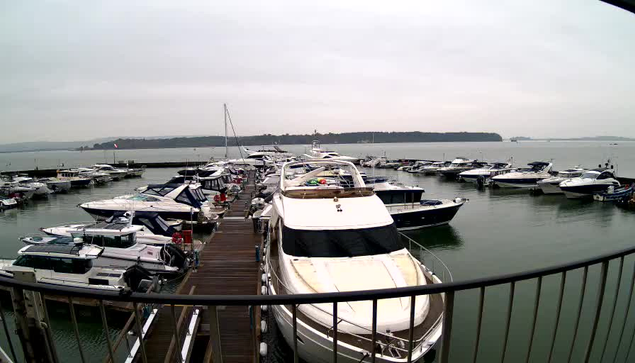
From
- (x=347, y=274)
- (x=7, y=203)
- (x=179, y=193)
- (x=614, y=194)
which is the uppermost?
(x=347, y=274)

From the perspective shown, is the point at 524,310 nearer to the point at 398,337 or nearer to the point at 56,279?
the point at 398,337

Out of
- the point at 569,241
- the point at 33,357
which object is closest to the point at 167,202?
the point at 33,357

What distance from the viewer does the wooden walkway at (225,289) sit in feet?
23.2

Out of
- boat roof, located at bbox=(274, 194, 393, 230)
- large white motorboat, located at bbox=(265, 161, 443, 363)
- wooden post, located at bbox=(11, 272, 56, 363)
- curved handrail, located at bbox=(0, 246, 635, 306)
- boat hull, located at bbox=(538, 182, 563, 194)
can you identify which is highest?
curved handrail, located at bbox=(0, 246, 635, 306)

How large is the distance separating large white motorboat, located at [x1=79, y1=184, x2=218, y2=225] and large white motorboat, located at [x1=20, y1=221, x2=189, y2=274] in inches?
254

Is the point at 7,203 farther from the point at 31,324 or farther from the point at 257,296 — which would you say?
the point at 257,296

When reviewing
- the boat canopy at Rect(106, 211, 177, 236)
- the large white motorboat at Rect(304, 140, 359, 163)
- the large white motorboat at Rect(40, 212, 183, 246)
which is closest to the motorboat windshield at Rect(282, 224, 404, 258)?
the large white motorboat at Rect(40, 212, 183, 246)

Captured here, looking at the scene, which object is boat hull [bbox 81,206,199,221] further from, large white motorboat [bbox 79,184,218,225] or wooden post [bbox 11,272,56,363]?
wooden post [bbox 11,272,56,363]

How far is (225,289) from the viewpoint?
9516mm

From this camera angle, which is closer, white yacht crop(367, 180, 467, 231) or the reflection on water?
the reflection on water

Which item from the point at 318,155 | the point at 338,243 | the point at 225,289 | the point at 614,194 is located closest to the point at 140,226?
the point at 225,289

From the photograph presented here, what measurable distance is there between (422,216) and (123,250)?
15201mm

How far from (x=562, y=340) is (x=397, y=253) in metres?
5.39

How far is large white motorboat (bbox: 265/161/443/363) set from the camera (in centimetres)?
553
